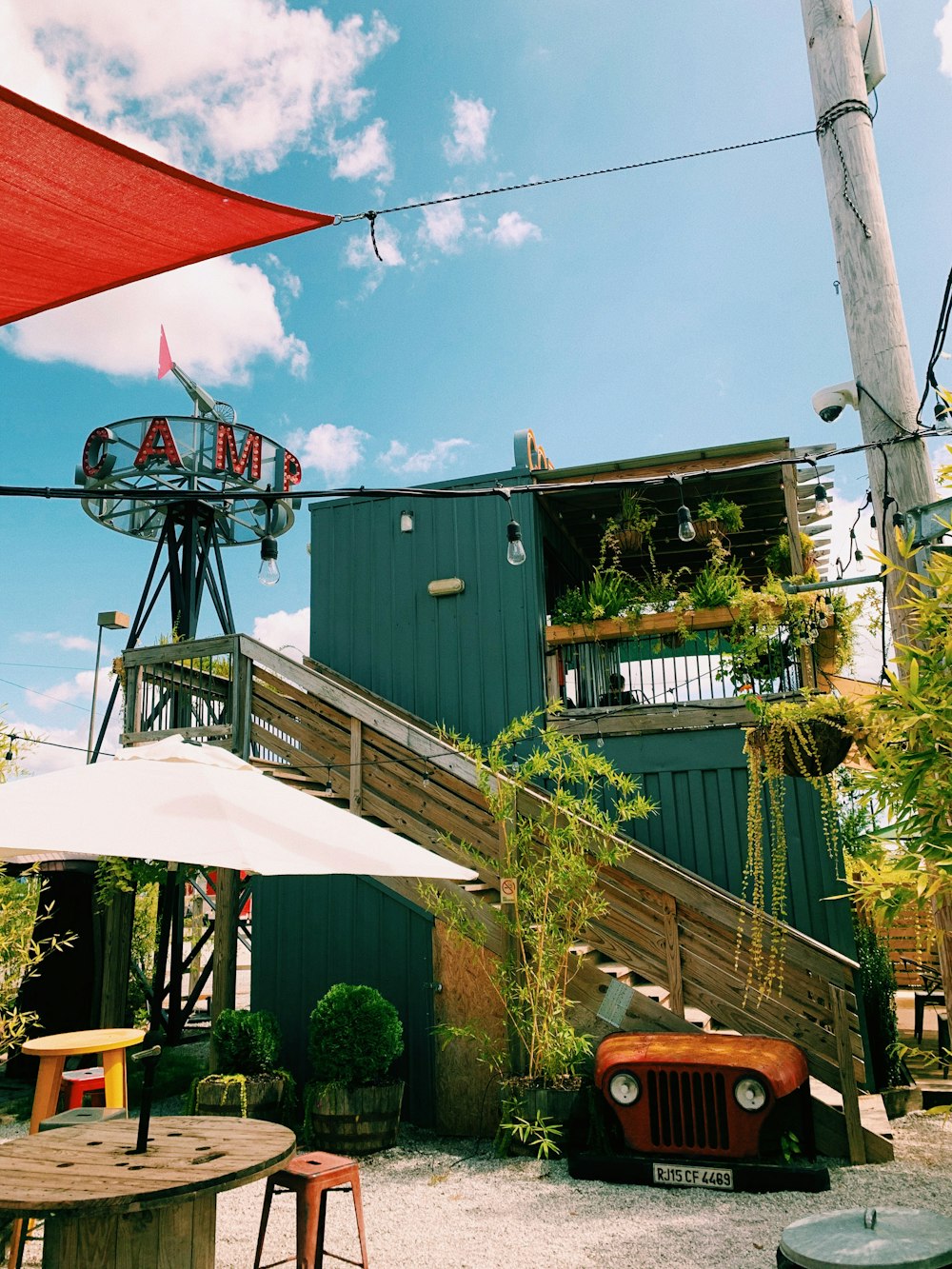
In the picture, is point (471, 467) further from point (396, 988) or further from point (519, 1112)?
point (519, 1112)

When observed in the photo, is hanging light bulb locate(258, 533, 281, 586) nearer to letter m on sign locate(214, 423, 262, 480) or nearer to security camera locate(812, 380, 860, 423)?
security camera locate(812, 380, 860, 423)

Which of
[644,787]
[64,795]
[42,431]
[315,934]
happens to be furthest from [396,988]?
[42,431]

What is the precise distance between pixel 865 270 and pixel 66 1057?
656 cm

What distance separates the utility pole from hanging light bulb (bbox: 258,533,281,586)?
11.6 feet

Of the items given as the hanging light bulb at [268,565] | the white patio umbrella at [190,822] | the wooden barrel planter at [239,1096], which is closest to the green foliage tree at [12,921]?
the wooden barrel planter at [239,1096]

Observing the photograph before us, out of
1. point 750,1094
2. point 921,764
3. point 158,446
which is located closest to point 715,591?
point 750,1094

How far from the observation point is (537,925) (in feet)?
24.1

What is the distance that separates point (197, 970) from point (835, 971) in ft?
37.7

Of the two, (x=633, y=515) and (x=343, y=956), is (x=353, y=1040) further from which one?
(x=633, y=515)

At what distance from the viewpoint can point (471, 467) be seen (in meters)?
11.2

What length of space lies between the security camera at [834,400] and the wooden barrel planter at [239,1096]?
6420 millimetres

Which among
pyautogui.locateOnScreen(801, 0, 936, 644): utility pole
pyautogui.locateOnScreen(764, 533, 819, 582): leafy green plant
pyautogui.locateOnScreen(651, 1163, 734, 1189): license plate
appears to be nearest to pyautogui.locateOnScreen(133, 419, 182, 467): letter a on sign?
pyautogui.locateOnScreen(764, 533, 819, 582): leafy green plant

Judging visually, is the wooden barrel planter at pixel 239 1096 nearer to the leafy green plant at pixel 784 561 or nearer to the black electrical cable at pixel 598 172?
the black electrical cable at pixel 598 172

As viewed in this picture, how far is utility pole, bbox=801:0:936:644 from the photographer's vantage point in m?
4.51
